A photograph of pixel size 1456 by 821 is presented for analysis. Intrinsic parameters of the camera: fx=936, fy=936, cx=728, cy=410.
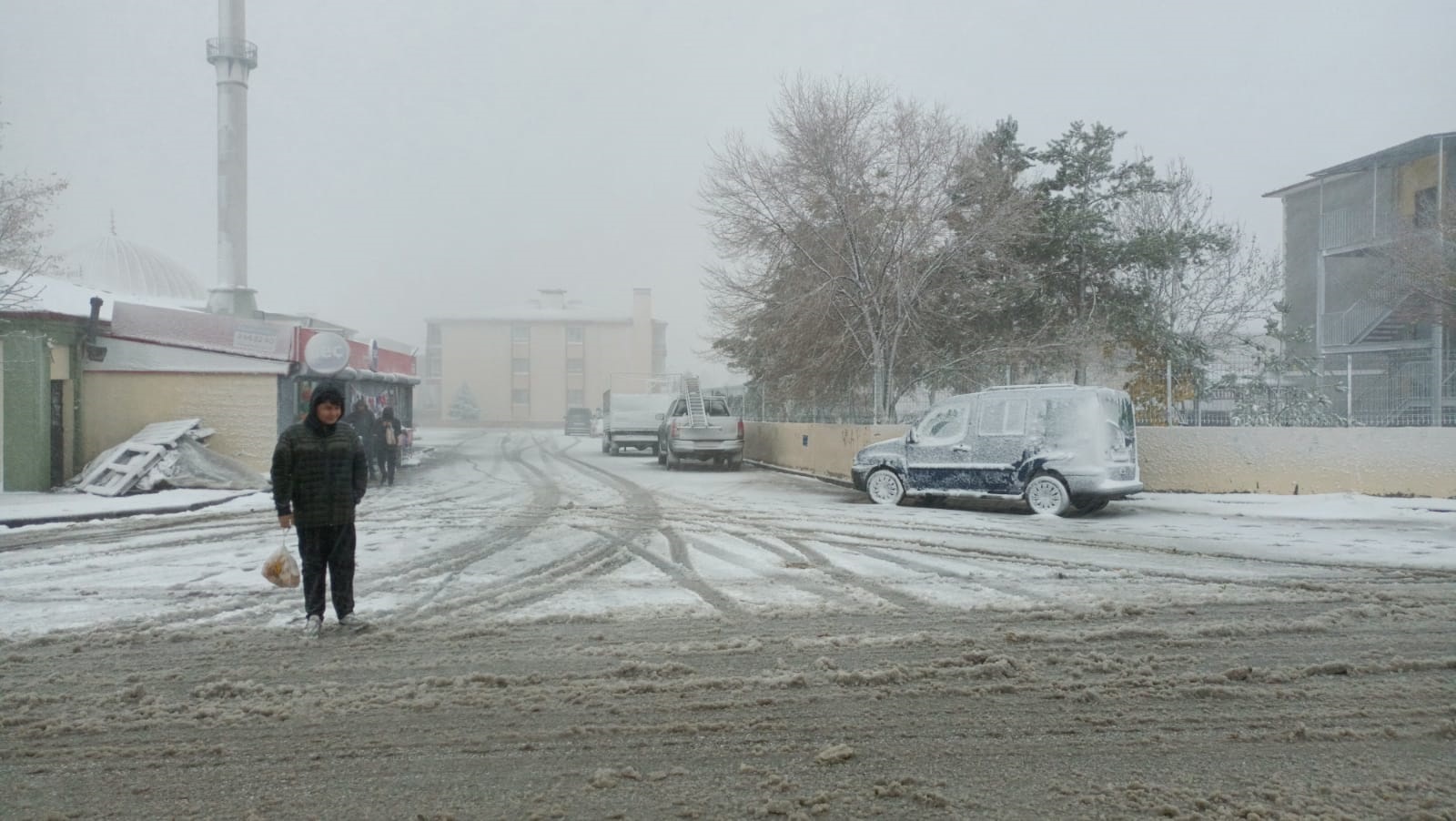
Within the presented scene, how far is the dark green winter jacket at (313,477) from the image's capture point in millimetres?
6125

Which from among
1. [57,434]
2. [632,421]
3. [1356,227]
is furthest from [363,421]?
[1356,227]

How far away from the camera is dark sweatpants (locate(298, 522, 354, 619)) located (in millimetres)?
6227

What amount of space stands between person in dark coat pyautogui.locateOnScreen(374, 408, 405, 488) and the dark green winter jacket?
513 inches

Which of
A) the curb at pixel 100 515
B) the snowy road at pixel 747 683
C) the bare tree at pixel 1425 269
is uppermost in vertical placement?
the bare tree at pixel 1425 269

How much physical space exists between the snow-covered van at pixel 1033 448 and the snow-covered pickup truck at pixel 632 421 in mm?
17952

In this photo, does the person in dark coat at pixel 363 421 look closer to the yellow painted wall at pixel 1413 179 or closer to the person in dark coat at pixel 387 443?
the person in dark coat at pixel 387 443

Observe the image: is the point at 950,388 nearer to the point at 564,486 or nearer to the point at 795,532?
the point at 564,486

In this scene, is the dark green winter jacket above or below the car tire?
above

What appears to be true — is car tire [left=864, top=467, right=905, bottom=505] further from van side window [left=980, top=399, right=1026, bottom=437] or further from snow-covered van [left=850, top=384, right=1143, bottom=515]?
van side window [left=980, top=399, right=1026, bottom=437]

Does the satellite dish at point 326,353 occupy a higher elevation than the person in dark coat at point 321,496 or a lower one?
higher

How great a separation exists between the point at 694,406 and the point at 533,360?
60454mm

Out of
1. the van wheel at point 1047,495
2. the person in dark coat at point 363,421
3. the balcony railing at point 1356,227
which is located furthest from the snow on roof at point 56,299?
the balcony railing at point 1356,227

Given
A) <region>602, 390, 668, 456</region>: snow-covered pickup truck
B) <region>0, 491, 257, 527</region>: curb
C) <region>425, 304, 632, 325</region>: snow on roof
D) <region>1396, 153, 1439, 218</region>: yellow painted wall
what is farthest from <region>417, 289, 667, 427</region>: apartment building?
<region>0, 491, 257, 527</region>: curb

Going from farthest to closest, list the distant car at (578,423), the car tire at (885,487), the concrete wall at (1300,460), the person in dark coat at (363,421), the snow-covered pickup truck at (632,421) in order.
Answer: the distant car at (578,423) → the snow-covered pickup truck at (632,421) → the person in dark coat at (363,421) → the car tire at (885,487) → the concrete wall at (1300,460)
